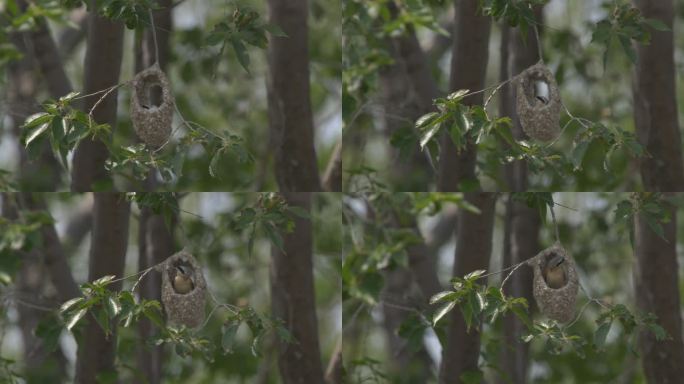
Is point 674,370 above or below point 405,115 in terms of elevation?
below

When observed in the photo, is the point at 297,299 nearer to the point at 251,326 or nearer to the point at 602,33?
the point at 251,326

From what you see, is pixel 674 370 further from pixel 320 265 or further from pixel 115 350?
pixel 115 350

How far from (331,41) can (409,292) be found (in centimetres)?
167

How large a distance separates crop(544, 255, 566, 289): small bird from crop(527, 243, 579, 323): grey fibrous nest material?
16 millimetres

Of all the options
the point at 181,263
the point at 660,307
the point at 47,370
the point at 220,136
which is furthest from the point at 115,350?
the point at 660,307

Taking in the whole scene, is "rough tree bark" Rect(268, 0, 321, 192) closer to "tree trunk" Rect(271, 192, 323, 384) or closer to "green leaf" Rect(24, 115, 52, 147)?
"tree trunk" Rect(271, 192, 323, 384)

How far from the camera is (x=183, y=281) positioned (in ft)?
10.0

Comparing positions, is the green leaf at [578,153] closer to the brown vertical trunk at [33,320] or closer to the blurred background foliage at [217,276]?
the blurred background foliage at [217,276]

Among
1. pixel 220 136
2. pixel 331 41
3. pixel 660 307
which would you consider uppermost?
pixel 331 41

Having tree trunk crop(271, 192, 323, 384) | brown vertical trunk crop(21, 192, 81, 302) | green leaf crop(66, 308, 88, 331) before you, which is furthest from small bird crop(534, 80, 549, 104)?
brown vertical trunk crop(21, 192, 81, 302)

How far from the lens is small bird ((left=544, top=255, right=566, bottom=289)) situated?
305cm

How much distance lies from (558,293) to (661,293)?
84cm

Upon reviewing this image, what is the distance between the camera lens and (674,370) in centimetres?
369

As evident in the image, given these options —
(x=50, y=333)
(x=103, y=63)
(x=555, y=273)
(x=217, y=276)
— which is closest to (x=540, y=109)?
(x=555, y=273)
